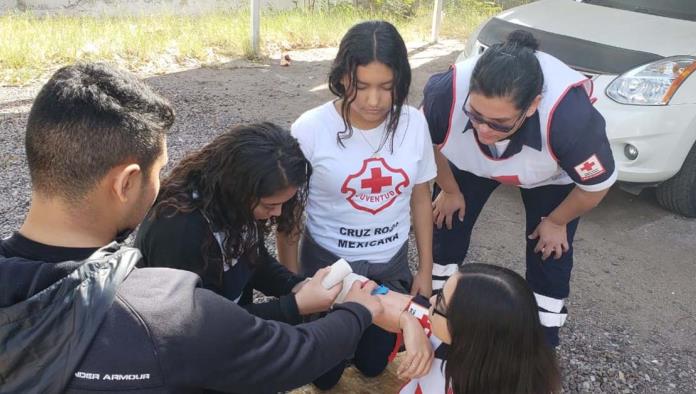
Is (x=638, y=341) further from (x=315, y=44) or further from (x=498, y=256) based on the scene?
(x=315, y=44)

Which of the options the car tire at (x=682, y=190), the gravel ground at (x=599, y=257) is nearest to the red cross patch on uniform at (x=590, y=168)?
the gravel ground at (x=599, y=257)

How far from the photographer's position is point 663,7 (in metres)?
4.75

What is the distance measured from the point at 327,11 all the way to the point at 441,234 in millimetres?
8121

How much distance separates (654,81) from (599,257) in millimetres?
1144

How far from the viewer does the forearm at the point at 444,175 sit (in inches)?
106

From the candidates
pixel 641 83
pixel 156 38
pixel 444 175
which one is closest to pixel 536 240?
pixel 444 175

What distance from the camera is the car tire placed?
408 cm

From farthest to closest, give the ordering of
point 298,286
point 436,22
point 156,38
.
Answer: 1. point 436,22
2. point 156,38
3. point 298,286

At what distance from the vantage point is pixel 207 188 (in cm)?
193

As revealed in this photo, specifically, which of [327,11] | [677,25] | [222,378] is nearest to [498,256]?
[677,25]

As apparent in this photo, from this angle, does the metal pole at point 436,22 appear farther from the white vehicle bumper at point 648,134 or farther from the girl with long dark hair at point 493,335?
the girl with long dark hair at point 493,335

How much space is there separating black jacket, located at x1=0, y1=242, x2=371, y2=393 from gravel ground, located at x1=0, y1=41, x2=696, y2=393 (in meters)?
1.39

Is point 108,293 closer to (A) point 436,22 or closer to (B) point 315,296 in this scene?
(B) point 315,296

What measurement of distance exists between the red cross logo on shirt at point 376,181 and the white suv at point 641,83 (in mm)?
2136
